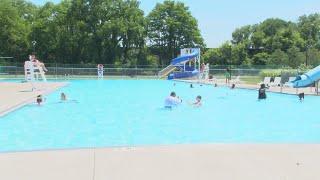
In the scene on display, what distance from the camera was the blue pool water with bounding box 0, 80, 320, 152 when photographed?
472 inches

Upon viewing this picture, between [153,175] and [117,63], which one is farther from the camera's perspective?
[117,63]

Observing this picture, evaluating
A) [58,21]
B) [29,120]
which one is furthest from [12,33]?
[29,120]

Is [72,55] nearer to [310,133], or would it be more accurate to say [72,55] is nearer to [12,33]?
[12,33]

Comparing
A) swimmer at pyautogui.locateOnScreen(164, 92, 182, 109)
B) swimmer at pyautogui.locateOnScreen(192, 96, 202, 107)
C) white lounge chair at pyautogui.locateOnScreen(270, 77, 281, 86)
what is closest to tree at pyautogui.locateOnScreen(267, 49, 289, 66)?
white lounge chair at pyautogui.locateOnScreen(270, 77, 281, 86)

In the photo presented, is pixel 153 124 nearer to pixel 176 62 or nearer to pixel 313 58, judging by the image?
pixel 176 62

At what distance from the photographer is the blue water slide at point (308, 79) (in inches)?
1094

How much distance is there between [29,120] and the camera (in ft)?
52.1

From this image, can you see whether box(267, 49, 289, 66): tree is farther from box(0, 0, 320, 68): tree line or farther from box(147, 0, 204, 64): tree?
box(147, 0, 204, 64): tree

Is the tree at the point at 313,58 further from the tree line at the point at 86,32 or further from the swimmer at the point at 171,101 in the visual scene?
the swimmer at the point at 171,101

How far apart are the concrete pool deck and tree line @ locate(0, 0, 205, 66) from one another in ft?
194

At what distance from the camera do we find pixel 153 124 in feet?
50.7

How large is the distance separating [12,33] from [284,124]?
58.8 meters

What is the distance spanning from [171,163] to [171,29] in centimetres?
6642

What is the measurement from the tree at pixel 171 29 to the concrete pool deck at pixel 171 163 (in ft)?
212
